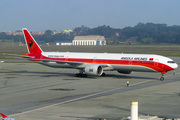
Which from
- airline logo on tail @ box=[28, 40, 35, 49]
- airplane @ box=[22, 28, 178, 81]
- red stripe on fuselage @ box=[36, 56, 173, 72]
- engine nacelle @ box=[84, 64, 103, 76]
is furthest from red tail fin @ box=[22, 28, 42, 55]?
engine nacelle @ box=[84, 64, 103, 76]

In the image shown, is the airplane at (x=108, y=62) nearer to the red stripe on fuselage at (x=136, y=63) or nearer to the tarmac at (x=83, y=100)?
the red stripe on fuselage at (x=136, y=63)

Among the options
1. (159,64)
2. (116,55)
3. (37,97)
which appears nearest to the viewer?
(37,97)

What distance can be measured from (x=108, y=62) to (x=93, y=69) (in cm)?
316

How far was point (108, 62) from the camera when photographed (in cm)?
4853

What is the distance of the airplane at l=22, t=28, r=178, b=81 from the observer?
45.7 meters

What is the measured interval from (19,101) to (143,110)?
39.4ft

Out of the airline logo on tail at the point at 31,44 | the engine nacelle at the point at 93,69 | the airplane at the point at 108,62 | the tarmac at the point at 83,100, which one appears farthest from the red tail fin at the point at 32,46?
the tarmac at the point at 83,100

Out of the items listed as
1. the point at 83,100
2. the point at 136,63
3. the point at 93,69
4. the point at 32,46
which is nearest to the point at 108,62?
the point at 93,69

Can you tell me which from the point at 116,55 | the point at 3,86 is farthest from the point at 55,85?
the point at 116,55

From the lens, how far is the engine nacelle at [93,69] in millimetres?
46719

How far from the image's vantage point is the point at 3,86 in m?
39.3

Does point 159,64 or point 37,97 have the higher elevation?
point 159,64

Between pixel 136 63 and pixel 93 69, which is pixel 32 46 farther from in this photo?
pixel 136 63

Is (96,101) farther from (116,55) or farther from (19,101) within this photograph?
(116,55)
